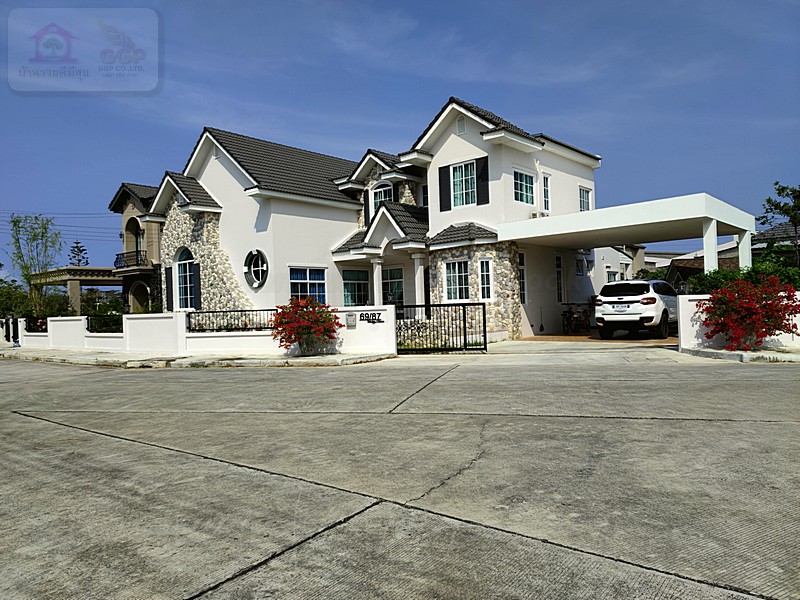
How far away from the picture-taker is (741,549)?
3979 millimetres

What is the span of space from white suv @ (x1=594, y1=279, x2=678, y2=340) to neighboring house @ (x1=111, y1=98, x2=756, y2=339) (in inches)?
136

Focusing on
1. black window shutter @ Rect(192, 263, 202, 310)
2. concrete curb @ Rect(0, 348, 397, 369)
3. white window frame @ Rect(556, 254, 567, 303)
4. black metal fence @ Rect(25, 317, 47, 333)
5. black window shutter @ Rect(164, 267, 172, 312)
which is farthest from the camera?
black metal fence @ Rect(25, 317, 47, 333)

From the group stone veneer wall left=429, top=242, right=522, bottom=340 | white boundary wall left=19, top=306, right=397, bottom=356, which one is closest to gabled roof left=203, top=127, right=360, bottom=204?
white boundary wall left=19, top=306, right=397, bottom=356

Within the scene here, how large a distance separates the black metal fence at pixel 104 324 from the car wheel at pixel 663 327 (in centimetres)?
2018

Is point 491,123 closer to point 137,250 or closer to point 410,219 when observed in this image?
point 410,219

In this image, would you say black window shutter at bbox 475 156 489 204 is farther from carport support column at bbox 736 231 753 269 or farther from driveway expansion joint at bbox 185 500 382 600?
driveway expansion joint at bbox 185 500 382 600

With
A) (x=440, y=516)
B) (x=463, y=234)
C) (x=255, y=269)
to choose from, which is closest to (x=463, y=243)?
(x=463, y=234)

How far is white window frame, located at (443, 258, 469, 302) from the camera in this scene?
2370 cm

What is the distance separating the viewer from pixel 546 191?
2566cm

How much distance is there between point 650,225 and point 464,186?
23.5 ft

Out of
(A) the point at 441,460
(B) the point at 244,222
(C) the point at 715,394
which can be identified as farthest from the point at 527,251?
(A) the point at 441,460

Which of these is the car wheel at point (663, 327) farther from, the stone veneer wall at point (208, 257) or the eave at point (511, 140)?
the stone veneer wall at point (208, 257)

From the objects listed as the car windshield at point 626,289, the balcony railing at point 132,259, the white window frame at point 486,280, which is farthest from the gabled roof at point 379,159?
the balcony railing at point 132,259

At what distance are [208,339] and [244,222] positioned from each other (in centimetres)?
662
